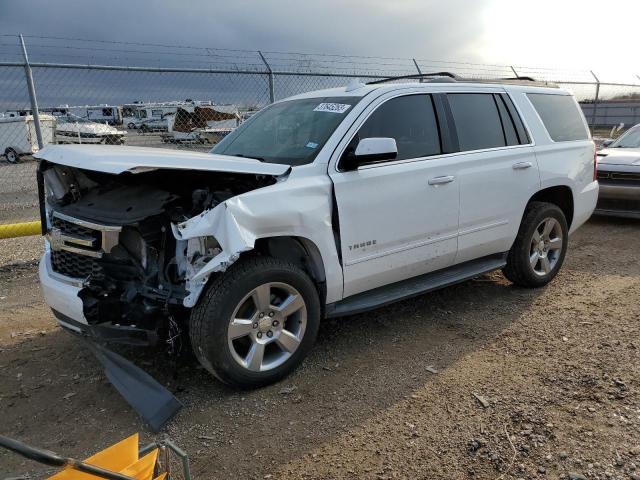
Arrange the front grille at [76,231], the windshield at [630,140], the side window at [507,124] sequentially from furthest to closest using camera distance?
the windshield at [630,140] < the side window at [507,124] < the front grille at [76,231]

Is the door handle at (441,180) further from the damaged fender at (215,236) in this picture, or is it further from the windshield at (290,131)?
the damaged fender at (215,236)

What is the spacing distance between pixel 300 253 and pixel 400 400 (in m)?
1.15

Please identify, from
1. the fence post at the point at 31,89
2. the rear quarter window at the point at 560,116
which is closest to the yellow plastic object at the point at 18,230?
the fence post at the point at 31,89

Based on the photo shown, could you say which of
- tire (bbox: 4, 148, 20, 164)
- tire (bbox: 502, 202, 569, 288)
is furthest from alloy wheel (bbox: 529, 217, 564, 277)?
tire (bbox: 4, 148, 20, 164)

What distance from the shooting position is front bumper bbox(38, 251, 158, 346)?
3.19 metres

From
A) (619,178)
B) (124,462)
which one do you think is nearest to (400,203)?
(124,462)

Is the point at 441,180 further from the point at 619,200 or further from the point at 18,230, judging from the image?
the point at 619,200

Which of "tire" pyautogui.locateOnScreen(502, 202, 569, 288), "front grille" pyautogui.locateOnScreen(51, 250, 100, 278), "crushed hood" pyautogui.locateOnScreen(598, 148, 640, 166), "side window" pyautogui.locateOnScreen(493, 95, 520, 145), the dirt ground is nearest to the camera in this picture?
the dirt ground

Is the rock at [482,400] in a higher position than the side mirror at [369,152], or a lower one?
lower

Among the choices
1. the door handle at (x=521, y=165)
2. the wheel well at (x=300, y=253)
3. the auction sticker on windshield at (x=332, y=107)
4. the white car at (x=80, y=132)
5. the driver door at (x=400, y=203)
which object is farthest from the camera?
the white car at (x=80, y=132)

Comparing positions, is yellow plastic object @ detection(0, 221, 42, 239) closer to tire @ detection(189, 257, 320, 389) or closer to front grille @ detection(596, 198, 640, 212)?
tire @ detection(189, 257, 320, 389)

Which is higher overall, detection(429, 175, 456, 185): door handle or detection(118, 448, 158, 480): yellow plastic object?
detection(429, 175, 456, 185): door handle

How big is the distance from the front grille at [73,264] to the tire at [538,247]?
3611mm

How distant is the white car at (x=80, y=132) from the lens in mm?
11664
